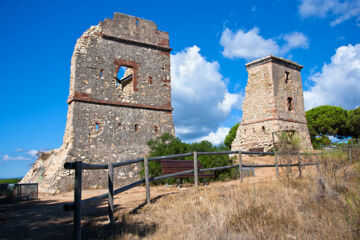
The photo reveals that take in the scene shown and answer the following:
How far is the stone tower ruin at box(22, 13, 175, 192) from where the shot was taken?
12.1 m

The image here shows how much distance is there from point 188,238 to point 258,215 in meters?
1.40

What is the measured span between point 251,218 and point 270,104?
15.8 meters

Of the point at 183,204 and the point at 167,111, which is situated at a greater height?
the point at 167,111

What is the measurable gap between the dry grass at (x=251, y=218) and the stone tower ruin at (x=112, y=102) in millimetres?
6692

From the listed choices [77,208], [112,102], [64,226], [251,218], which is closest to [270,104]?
[112,102]

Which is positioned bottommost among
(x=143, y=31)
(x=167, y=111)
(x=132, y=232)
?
(x=132, y=232)

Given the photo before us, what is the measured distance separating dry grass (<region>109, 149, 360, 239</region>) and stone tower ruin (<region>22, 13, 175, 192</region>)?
6692mm

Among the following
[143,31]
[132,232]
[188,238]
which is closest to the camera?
[188,238]

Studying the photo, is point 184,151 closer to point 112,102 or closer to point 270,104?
point 112,102

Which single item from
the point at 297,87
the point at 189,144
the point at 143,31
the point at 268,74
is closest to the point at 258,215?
the point at 189,144

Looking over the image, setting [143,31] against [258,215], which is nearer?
[258,215]

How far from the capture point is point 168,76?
1522cm

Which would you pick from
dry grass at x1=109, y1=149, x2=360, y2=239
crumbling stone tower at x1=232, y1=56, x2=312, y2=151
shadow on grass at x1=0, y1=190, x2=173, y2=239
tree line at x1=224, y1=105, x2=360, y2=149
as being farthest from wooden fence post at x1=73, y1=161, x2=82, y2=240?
tree line at x1=224, y1=105, x2=360, y2=149

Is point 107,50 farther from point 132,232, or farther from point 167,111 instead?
point 132,232
